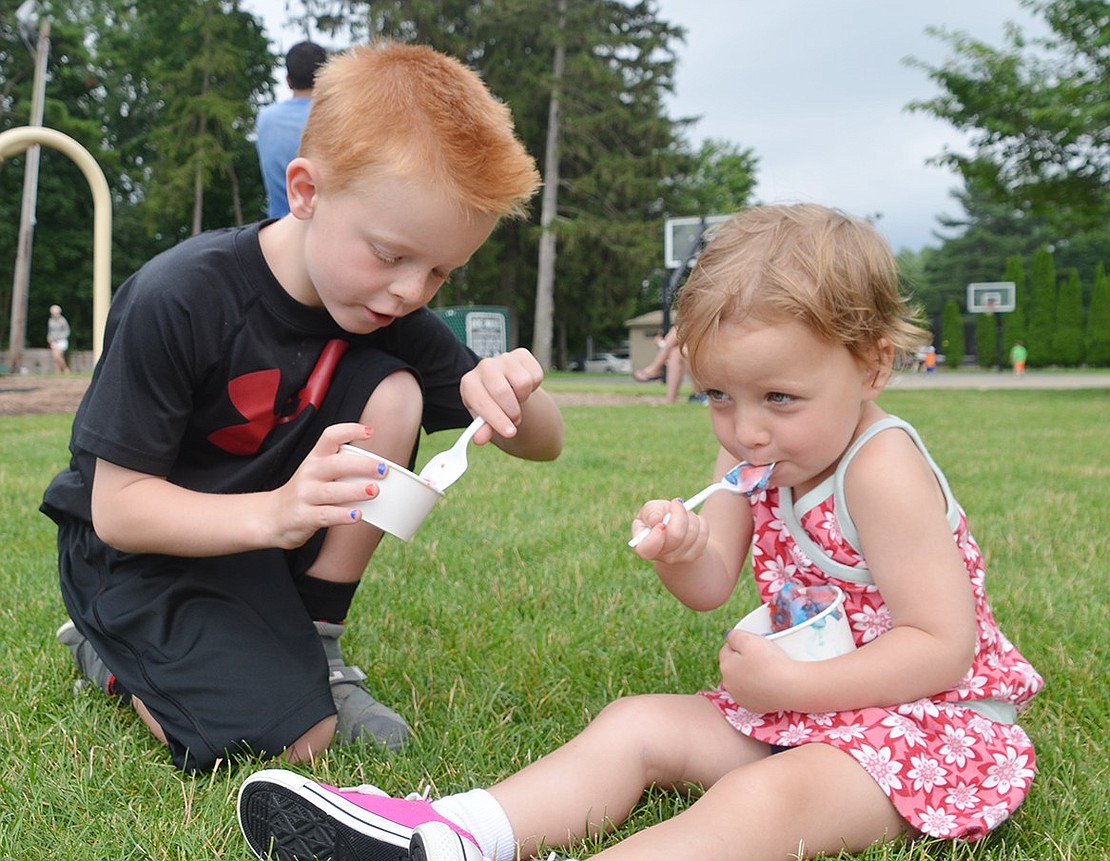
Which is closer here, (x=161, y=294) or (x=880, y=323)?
(x=880, y=323)

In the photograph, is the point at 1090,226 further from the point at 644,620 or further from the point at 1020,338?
the point at 1020,338

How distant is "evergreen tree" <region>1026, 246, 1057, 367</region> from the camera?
106 ft

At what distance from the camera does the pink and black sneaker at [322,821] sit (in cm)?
119

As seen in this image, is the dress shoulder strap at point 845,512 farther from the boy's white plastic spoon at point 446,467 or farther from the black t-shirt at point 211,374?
the black t-shirt at point 211,374

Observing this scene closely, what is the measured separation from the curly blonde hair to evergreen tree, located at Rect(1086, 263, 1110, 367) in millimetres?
33639

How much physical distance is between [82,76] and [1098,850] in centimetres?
3403

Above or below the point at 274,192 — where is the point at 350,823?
below

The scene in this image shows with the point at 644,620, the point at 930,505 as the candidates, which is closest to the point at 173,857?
the point at 930,505

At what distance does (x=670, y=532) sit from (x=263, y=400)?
785mm

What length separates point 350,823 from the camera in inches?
46.9

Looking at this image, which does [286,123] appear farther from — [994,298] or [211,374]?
[994,298]

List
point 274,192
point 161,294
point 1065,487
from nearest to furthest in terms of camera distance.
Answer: point 161,294 → point 1065,487 → point 274,192

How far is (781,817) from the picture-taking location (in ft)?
4.05

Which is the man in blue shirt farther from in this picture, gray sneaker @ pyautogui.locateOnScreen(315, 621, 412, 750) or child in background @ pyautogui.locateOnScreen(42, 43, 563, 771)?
gray sneaker @ pyautogui.locateOnScreen(315, 621, 412, 750)
